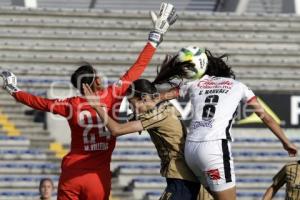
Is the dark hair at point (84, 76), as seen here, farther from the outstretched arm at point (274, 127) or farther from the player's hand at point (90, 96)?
the outstretched arm at point (274, 127)

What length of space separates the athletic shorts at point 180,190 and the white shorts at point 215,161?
0.96ft

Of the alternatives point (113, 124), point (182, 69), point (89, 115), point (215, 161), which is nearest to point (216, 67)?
point (182, 69)

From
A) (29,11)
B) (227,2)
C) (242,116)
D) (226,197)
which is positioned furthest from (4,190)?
(227,2)

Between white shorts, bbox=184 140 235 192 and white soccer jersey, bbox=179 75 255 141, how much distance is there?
5 centimetres

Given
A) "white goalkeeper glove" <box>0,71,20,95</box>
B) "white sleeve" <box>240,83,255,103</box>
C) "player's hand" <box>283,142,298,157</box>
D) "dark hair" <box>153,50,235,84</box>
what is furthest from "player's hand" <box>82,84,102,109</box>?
"player's hand" <box>283,142,298,157</box>

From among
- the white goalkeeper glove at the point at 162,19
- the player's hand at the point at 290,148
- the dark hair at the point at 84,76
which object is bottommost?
the player's hand at the point at 290,148

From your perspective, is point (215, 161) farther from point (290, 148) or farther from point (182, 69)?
point (182, 69)

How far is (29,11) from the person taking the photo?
20.3 meters

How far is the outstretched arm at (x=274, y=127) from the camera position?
7113 millimetres

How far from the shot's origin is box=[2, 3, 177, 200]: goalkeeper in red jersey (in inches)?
318

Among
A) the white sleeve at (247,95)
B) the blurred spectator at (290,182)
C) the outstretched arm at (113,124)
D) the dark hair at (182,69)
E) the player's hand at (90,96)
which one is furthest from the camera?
the blurred spectator at (290,182)

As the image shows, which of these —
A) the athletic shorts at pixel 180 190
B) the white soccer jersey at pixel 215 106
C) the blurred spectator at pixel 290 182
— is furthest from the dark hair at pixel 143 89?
the blurred spectator at pixel 290 182

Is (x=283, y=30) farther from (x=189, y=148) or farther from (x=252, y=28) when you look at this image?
(x=189, y=148)

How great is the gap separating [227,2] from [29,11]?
6.77 metres
